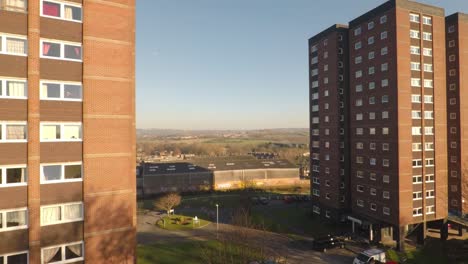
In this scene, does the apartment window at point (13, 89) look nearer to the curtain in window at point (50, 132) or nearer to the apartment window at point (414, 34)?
the curtain in window at point (50, 132)

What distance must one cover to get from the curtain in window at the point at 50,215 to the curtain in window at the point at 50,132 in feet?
15.1

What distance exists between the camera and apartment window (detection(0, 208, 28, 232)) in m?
18.6

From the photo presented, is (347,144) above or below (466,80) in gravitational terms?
below

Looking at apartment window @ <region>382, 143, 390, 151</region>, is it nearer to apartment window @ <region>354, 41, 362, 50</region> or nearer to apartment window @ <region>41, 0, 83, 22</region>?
apartment window @ <region>354, 41, 362, 50</region>

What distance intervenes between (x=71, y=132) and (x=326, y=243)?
32.5 m

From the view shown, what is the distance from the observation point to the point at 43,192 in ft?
64.3

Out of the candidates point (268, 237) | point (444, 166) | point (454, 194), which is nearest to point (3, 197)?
point (268, 237)

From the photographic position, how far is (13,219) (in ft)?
62.0

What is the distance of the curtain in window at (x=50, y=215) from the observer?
19733mm

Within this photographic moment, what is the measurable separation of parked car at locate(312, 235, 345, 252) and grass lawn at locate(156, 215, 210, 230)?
2002 cm

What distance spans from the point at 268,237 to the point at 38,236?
31054mm

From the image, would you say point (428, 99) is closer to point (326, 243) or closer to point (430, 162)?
point (430, 162)

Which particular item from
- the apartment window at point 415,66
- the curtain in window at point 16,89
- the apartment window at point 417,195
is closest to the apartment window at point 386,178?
the apartment window at point 417,195

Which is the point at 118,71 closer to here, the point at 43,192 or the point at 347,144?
the point at 43,192
